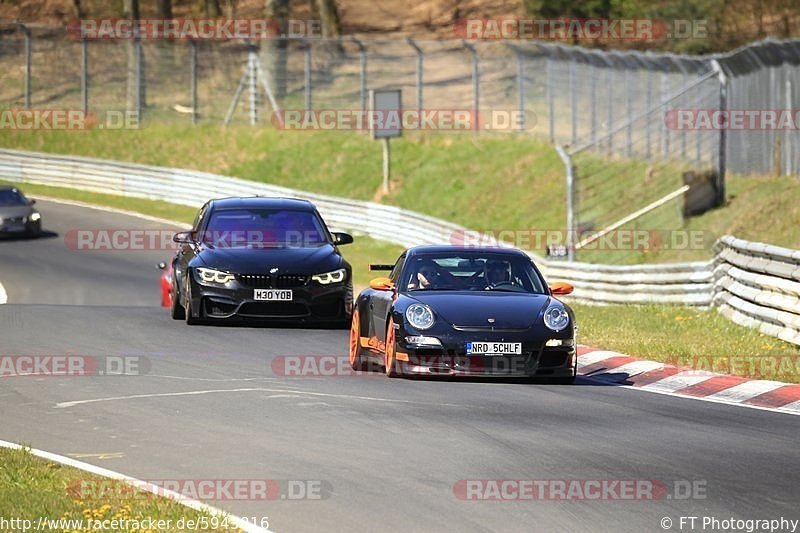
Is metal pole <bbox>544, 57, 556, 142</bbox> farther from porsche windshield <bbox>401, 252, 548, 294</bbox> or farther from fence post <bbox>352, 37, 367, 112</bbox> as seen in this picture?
porsche windshield <bbox>401, 252, 548, 294</bbox>

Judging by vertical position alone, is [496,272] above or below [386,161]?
above

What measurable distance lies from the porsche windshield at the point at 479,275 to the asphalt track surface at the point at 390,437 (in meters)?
1.12

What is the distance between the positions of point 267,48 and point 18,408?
126 ft

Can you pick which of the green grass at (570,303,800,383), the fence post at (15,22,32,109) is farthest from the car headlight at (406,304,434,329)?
the fence post at (15,22,32,109)

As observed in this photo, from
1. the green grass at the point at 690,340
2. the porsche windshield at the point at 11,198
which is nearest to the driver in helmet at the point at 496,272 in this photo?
the green grass at the point at 690,340

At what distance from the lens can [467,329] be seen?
44.1ft

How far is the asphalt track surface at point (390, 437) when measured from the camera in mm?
8359

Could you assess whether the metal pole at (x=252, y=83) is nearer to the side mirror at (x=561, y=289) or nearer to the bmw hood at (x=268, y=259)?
the bmw hood at (x=268, y=259)

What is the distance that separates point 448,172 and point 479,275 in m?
28.3

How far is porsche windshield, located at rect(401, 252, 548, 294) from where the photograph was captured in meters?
14.6

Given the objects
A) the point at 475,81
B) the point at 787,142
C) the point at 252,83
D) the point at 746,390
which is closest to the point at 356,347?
the point at 746,390

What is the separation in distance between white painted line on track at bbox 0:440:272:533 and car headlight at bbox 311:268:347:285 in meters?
7.82

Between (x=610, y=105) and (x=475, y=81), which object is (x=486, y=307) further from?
(x=475, y=81)

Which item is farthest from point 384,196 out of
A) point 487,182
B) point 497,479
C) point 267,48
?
point 497,479
